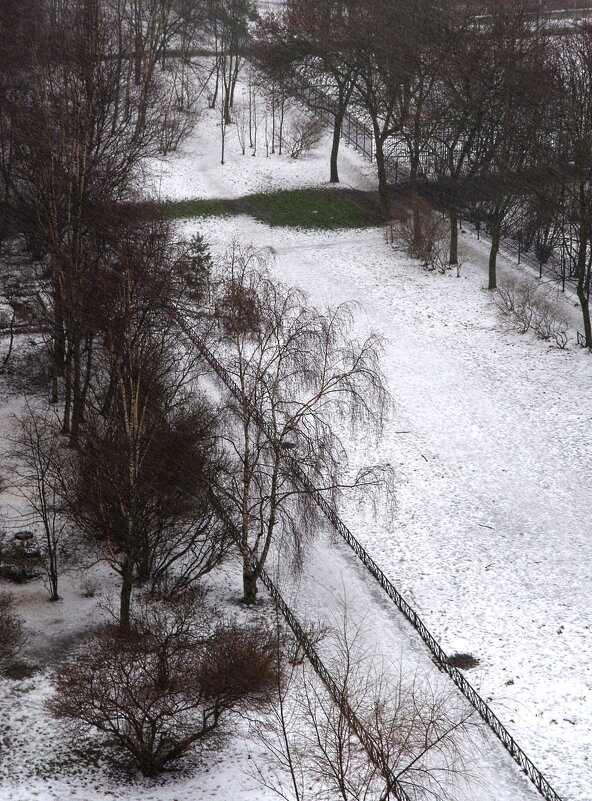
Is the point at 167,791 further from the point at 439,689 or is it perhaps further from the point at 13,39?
the point at 13,39

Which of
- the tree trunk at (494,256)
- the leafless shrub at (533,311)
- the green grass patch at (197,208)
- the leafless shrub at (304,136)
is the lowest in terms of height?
the leafless shrub at (533,311)

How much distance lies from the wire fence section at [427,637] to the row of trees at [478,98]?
13.9 m

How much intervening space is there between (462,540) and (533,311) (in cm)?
1362

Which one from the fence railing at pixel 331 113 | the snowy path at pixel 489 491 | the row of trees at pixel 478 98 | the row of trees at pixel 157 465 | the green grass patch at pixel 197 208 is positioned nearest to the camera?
the row of trees at pixel 157 465

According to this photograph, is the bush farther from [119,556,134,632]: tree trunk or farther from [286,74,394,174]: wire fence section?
[286,74,394,174]: wire fence section

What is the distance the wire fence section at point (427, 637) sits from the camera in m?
17.3

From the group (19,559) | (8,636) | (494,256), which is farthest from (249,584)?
(494,256)

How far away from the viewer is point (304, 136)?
50.6 m

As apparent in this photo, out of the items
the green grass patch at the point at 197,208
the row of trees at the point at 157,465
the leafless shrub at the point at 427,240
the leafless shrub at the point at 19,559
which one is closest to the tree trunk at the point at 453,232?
the leafless shrub at the point at 427,240

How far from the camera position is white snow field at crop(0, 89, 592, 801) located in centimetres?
1742

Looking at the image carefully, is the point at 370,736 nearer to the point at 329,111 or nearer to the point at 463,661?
the point at 463,661

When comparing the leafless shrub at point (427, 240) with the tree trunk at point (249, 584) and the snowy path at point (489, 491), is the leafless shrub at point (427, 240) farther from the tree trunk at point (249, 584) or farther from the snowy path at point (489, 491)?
the tree trunk at point (249, 584)

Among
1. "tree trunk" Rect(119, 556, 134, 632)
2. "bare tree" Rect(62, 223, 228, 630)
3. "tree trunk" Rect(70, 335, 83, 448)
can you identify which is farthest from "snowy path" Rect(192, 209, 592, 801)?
"tree trunk" Rect(70, 335, 83, 448)

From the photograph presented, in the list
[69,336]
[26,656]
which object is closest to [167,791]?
[26,656]
